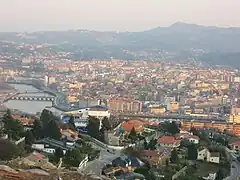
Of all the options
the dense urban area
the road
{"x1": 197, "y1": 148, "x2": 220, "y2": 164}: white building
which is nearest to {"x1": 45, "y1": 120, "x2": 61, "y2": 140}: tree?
the dense urban area

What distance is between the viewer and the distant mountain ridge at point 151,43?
6116 centimetres

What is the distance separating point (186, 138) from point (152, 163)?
115 inches

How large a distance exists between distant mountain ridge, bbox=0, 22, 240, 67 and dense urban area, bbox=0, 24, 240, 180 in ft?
5.26

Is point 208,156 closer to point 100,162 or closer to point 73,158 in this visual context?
point 100,162

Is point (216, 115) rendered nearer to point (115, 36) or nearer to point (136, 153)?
point (136, 153)

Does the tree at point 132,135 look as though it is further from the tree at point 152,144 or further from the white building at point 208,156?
the white building at point 208,156

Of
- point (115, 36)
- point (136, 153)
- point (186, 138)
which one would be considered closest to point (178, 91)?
Result: point (186, 138)

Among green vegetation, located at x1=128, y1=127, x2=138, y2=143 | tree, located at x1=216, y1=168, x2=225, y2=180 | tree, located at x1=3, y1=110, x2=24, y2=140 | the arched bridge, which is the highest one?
tree, located at x1=3, y1=110, x2=24, y2=140

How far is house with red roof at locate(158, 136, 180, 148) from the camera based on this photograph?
12375mm

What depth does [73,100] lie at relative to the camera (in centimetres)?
2877

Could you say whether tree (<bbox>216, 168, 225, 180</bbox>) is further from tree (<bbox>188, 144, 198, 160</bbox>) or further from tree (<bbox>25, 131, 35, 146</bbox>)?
tree (<bbox>25, 131, 35, 146</bbox>)

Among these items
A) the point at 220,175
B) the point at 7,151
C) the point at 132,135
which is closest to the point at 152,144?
the point at 132,135

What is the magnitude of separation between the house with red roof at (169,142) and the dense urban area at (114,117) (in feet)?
0.07

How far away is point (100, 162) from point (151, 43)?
6847 centimetres
